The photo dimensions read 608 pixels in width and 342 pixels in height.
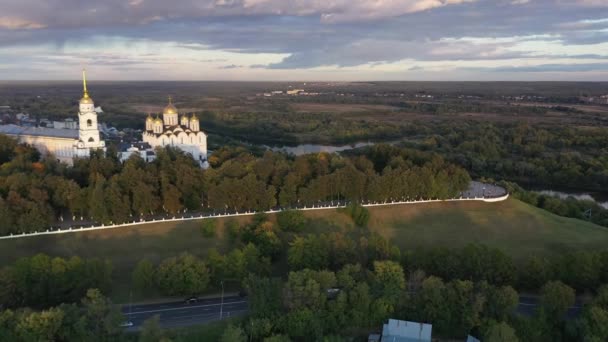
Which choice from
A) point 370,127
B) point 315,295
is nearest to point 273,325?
point 315,295

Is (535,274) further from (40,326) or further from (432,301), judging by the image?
(40,326)

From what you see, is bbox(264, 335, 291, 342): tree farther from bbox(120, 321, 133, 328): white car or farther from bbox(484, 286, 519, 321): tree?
bbox(484, 286, 519, 321): tree

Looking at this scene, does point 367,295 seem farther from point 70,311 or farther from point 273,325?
point 70,311

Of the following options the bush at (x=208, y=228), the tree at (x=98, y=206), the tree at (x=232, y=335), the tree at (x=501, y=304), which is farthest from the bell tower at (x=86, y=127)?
the tree at (x=501, y=304)

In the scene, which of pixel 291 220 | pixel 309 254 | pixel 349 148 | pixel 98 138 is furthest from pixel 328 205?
pixel 349 148

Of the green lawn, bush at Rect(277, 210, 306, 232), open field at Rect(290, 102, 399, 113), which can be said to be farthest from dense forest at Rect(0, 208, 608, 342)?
open field at Rect(290, 102, 399, 113)

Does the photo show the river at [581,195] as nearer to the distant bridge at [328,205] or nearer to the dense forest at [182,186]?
the distant bridge at [328,205]
